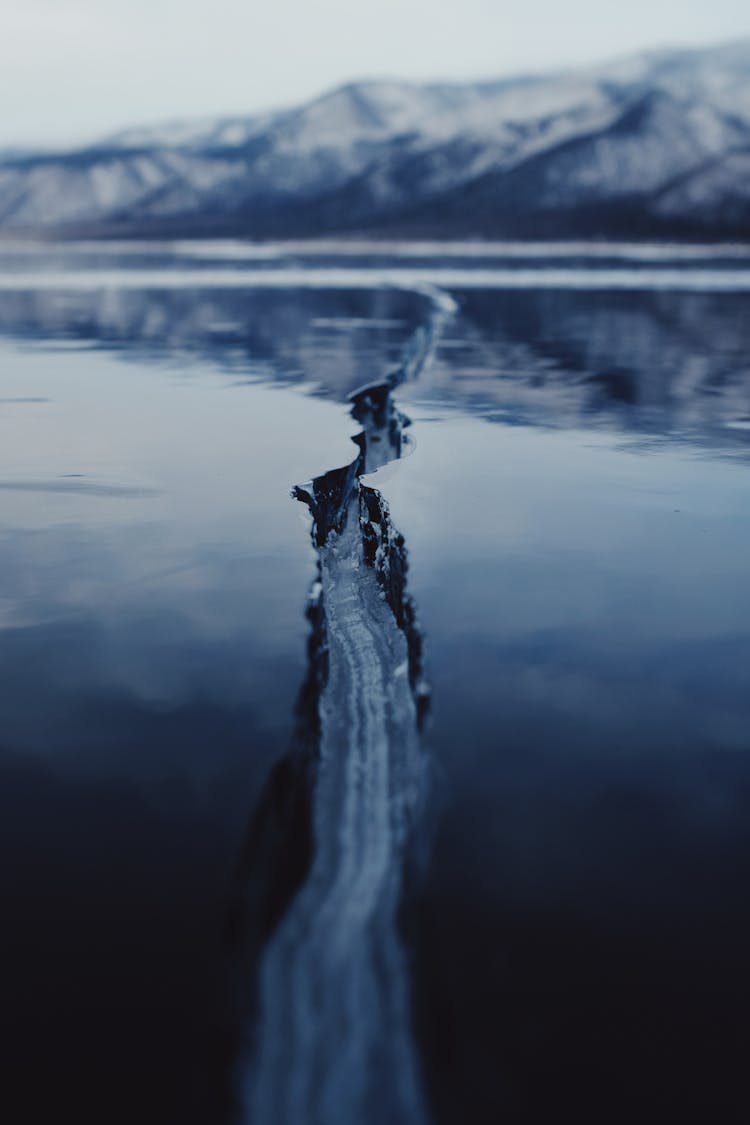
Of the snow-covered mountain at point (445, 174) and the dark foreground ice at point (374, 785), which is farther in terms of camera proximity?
the snow-covered mountain at point (445, 174)

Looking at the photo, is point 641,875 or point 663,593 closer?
point 641,875

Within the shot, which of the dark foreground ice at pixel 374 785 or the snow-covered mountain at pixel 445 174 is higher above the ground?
the snow-covered mountain at pixel 445 174

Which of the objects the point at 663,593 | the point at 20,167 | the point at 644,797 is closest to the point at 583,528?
the point at 663,593

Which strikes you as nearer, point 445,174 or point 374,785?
point 374,785

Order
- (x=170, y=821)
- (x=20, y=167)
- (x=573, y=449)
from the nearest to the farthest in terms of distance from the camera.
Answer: (x=170, y=821) → (x=573, y=449) → (x=20, y=167)

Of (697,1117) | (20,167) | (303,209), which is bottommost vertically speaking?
(697,1117)

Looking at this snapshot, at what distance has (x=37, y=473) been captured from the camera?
7348mm

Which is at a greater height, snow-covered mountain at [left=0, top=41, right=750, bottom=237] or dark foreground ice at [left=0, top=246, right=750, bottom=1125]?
snow-covered mountain at [left=0, top=41, right=750, bottom=237]

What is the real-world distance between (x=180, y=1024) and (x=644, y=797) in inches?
62.8

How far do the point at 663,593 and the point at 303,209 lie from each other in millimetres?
111722

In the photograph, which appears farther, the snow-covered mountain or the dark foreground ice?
the snow-covered mountain

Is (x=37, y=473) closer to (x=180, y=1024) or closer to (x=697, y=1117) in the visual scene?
(x=180, y=1024)

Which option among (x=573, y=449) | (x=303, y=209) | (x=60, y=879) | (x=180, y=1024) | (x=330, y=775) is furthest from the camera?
(x=303, y=209)

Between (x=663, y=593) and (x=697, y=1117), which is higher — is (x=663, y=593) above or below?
above
